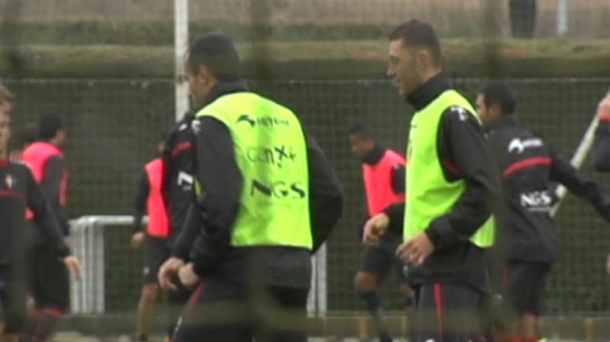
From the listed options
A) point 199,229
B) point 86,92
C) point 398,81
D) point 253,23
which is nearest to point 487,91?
point 398,81

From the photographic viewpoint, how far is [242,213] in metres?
5.79

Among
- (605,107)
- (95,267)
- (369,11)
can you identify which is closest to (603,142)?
(605,107)

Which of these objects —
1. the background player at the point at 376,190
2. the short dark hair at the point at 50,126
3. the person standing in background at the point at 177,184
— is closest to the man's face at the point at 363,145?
the background player at the point at 376,190

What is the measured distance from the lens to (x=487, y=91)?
7.07 meters

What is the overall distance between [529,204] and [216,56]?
2.51 metres

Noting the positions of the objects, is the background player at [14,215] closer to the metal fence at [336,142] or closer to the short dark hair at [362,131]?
the short dark hair at [362,131]

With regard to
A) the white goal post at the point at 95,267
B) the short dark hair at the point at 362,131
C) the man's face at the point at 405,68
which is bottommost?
the white goal post at the point at 95,267

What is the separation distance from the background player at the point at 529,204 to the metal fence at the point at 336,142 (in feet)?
9.11

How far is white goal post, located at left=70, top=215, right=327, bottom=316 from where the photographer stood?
11203 millimetres

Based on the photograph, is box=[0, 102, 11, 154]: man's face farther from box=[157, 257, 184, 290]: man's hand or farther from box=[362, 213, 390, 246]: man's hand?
box=[362, 213, 390, 246]: man's hand

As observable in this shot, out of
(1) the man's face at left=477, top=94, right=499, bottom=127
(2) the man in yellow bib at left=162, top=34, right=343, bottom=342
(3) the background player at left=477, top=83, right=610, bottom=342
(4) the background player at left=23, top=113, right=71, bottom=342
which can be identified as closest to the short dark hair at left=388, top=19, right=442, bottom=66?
(2) the man in yellow bib at left=162, top=34, right=343, bottom=342

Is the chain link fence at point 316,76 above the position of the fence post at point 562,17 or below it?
below

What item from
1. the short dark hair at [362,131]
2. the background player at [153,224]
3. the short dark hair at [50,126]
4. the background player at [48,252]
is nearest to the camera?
the background player at [48,252]

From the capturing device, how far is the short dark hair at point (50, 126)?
9.76 meters
